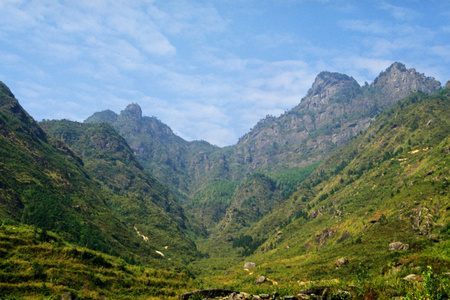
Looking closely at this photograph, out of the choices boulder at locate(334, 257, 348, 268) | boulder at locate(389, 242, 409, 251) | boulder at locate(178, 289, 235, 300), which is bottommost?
boulder at locate(334, 257, 348, 268)

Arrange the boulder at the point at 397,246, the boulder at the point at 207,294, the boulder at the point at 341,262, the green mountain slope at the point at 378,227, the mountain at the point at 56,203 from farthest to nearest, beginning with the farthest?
the mountain at the point at 56,203, the boulder at the point at 341,262, the boulder at the point at 397,246, the green mountain slope at the point at 378,227, the boulder at the point at 207,294

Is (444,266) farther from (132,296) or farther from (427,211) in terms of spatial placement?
(427,211)

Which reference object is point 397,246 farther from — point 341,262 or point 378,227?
point 378,227

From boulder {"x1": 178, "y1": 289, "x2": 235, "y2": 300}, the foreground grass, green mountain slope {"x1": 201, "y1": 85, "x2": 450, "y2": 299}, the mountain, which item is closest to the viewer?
boulder {"x1": 178, "y1": 289, "x2": 235, "y2": 300}

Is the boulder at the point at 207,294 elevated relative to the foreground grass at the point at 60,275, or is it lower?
elevated

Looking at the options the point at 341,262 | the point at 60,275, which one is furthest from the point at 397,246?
the point at 60,275

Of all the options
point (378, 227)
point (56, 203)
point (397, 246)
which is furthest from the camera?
point (56, 203)

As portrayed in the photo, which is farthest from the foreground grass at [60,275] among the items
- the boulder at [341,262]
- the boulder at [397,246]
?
the boulder at [397,246]

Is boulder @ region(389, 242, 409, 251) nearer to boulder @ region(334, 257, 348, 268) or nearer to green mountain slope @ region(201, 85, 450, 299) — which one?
green mountain slope @ region(201, 85, 450, 299)

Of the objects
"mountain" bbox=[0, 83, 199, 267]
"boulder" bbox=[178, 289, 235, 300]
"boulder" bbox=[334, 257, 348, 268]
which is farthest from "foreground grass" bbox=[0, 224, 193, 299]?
"boulder" bbox=[334, 257, 348, 268]

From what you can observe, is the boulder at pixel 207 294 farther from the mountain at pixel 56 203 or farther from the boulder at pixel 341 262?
the mountain at pixel 56 203

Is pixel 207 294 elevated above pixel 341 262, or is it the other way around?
pixel 207 294

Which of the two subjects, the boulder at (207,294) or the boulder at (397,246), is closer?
the boulder at (207,294)

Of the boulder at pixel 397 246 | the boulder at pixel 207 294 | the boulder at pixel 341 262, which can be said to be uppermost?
the boulder at pixel 397 246
